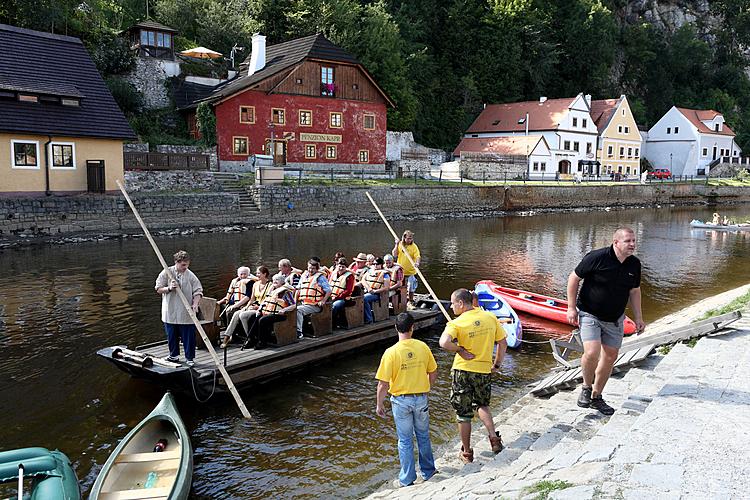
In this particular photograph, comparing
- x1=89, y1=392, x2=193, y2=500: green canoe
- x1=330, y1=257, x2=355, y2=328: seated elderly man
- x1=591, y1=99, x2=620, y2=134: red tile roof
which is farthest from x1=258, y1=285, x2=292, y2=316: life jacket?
x1=591, y1=99, x2=620, y2=134: red tile roof

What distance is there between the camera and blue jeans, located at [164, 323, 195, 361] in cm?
991

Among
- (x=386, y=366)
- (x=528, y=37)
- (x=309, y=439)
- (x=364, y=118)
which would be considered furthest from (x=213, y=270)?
(x=528, y=37)

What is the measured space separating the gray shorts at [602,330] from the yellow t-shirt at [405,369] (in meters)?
2.09

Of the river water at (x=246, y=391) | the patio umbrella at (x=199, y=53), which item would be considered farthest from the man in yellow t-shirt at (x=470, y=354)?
the patio umbrella at (x=199, y=53)

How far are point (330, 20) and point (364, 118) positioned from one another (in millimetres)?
11756

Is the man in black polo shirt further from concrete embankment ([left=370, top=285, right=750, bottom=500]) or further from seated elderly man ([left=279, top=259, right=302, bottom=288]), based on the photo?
seated elderly man ([left=279, top=259, right=302, bottom=288])

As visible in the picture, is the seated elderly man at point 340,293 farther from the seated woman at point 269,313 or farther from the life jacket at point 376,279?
the seated woman at point 269,313

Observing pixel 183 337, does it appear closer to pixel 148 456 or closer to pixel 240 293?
pixel 240 293

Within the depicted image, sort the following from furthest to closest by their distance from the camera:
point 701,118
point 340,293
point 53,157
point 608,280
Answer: point 701,118
point 53,157
point 340,293
point 608,280

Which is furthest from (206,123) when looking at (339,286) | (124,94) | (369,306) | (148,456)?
(148,456)

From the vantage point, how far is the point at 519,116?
219 feet

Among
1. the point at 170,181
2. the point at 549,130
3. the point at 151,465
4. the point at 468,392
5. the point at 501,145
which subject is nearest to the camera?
the point at 468,392

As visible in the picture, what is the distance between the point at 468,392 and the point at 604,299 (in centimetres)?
195

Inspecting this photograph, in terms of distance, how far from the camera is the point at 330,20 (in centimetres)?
5534
